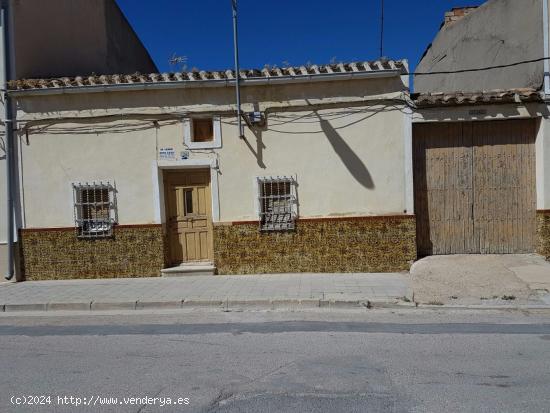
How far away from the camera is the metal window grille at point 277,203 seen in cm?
807

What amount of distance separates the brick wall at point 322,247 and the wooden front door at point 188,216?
1.65ft

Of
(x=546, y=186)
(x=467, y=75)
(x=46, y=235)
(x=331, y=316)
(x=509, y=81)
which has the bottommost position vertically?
(x=331, y=316)

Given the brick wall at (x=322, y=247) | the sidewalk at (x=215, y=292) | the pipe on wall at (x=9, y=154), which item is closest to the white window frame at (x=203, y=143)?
the brick wall at (x=322, y=247)

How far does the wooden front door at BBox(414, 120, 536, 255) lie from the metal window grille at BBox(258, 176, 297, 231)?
2478 mm

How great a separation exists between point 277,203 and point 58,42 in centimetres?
651

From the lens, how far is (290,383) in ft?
11.6

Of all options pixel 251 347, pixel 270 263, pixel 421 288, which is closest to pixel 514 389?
pixel 251 347

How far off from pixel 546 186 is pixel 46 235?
32.1 feet

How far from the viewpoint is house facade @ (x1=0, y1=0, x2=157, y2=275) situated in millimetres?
8266

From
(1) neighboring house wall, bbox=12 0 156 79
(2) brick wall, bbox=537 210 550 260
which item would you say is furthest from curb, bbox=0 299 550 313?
(1) neighboring house wall, bbox=12 0 156 79

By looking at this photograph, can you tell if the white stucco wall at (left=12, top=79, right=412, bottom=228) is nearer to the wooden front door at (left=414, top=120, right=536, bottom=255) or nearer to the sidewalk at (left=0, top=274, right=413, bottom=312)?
the wooden front door at (left=414, top=120, right=536, bottom=255)

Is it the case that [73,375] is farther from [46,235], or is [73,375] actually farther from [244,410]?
[46,235]

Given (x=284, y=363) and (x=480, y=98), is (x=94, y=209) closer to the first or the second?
(x=284, y=363)

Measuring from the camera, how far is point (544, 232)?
7.76 meters
